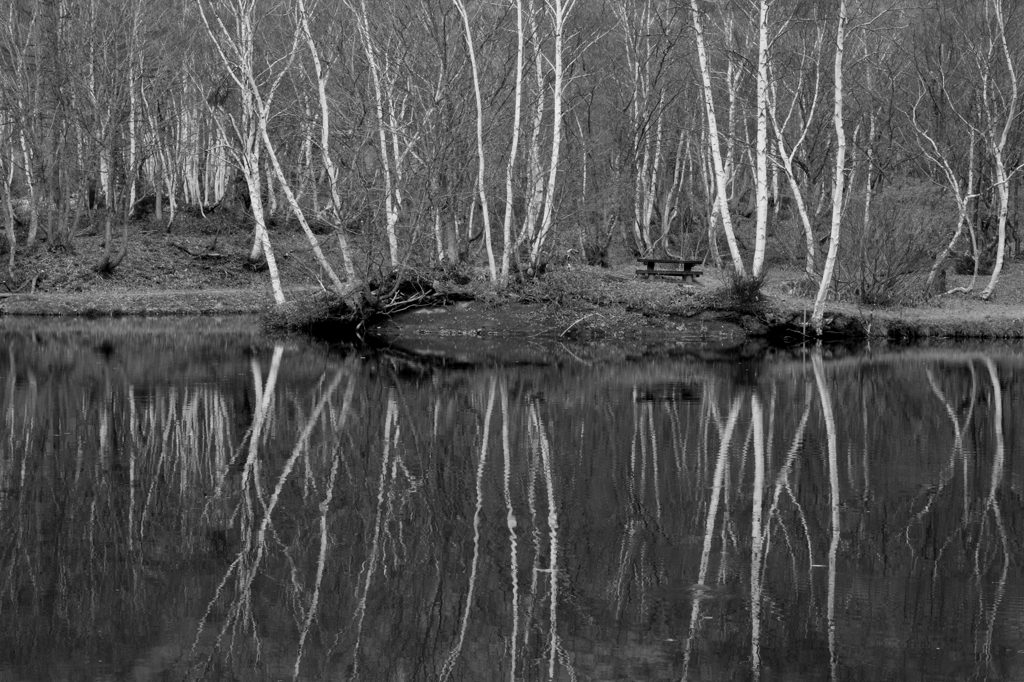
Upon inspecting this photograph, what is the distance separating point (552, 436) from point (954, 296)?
2131 cm

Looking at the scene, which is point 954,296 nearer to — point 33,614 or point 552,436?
point 552,436

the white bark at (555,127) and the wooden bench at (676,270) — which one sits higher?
the white bark at (555,127)

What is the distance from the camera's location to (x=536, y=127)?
2620 centimetres

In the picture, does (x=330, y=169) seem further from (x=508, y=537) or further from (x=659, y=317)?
(x=508, y=537)

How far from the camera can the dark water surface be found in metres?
5.81

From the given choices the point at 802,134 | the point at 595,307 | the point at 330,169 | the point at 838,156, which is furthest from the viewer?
the point at 802,134

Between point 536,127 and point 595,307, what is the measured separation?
169 inches

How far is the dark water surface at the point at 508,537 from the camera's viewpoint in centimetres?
581

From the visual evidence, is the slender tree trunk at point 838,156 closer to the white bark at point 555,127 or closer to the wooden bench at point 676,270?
the wooden bench at point 676,270

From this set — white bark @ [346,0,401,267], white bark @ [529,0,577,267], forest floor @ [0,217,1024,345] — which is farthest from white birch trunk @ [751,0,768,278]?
white bark @ [346,0,401,267]

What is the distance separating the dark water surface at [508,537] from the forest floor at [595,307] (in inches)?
377

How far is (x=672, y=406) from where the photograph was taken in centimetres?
1477

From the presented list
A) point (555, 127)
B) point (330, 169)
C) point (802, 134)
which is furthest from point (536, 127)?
point (802, 134)

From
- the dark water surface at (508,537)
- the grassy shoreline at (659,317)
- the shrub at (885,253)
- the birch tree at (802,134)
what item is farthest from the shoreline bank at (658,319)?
the dark water surface at (508,537)
